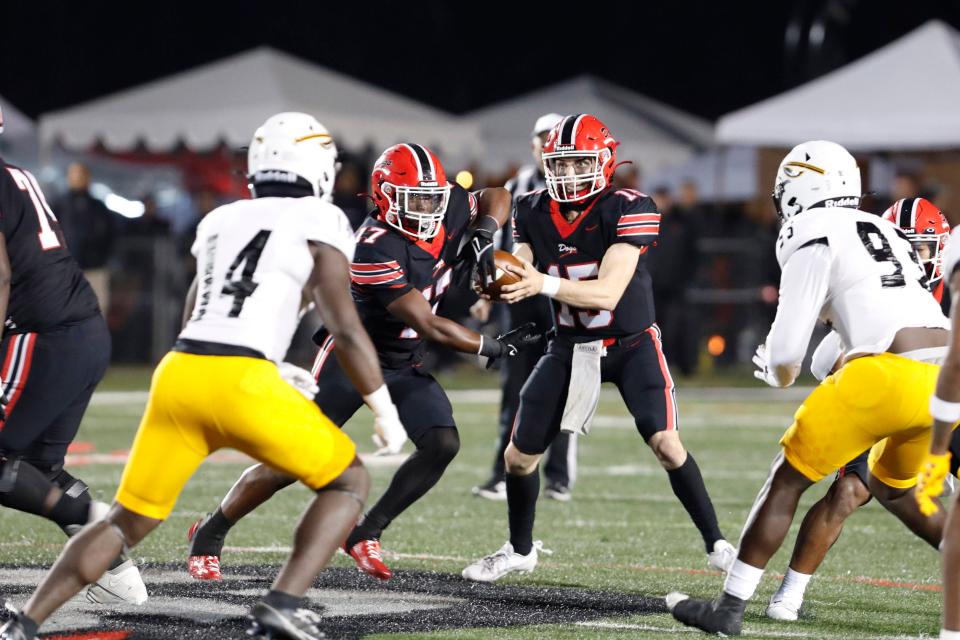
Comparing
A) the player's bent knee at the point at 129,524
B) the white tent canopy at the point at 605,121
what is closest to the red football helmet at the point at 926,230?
the player's bent knee at the point at 129,524

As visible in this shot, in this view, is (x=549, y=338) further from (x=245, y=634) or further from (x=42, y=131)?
(x=42, y=131)

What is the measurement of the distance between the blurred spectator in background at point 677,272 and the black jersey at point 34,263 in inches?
424

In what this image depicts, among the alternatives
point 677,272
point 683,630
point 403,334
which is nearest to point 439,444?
point 403,334

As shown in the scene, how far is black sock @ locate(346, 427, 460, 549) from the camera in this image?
6277 millimetres

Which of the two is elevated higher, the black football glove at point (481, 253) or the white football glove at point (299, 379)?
the black football glove at point (481, 253)

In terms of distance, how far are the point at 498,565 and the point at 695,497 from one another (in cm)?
84

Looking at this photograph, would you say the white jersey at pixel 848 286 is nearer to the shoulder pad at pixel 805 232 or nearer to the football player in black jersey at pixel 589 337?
the shoulder pad at pixel 805 232

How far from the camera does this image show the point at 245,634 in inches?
197

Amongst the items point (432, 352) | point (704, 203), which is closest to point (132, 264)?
point (432, 352)

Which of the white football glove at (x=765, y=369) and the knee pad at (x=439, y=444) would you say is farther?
the knee pad at (x=439, y=444)

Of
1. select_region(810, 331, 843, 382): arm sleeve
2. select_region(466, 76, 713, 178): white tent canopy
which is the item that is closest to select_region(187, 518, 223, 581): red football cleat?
select_region(810, 331, 843, 382): arm sleeve

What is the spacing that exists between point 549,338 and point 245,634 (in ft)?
7.09

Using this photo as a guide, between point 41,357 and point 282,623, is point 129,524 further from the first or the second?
point 41,357

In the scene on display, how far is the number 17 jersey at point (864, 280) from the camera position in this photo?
5.12 meters
